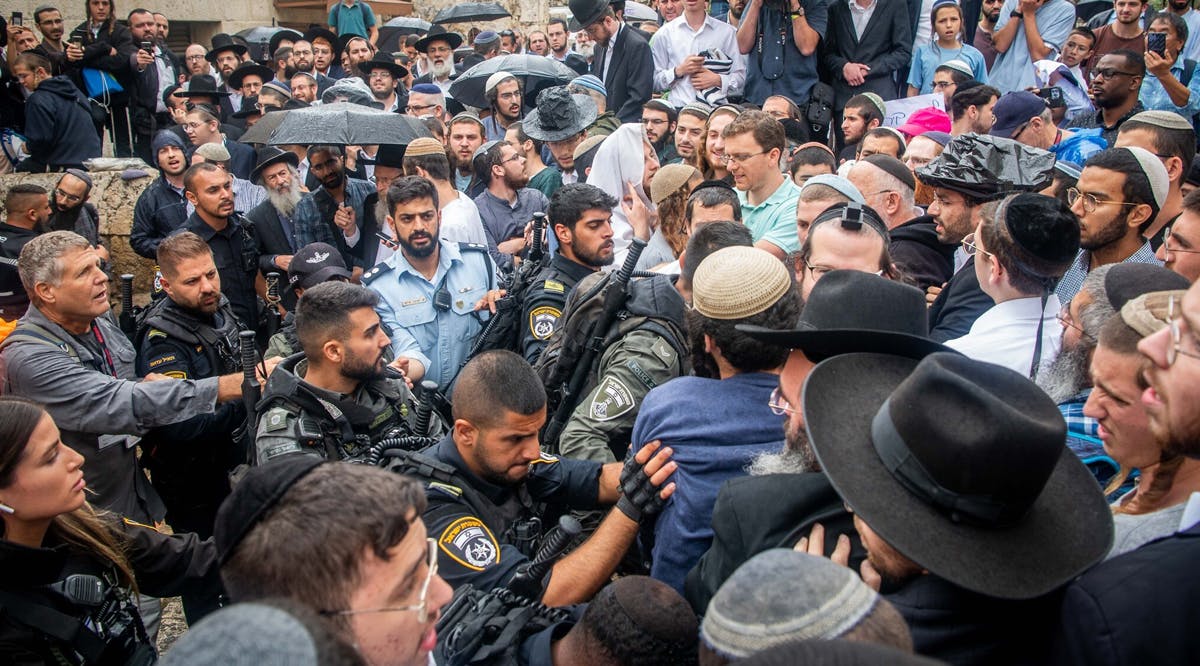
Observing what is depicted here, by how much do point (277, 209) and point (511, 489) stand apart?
457cm

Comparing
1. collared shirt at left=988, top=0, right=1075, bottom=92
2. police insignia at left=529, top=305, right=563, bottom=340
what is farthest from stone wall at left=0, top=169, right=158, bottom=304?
collared shirt at left=988, top=0, right=1075, bottom=92

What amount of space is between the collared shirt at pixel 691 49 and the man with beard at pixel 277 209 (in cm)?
375

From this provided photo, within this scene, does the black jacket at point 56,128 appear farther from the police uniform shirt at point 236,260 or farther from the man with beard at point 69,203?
the police uniform shirt at point 236,260

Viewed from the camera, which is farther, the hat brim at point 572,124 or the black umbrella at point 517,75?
the black umbrella at point 517,75

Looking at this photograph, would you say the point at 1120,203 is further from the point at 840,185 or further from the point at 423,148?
the point at 423,148

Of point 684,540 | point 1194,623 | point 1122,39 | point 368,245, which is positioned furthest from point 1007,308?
point 1122,39

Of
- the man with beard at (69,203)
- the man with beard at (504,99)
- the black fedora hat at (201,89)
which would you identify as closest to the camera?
the man with beard at (69,203)

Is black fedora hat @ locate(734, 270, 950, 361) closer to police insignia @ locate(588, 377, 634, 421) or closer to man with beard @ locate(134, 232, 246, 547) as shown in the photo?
police insignia @ locate(588, 377, 634, 421)

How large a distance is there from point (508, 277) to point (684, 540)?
9.54 ft

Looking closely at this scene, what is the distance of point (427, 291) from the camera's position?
5016 mm

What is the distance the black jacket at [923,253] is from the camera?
4.42 meters

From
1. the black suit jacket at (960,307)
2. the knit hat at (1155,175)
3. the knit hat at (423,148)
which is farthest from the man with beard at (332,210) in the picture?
the knit hat at (1155,175)

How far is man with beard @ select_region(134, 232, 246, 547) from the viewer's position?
4.23 meters

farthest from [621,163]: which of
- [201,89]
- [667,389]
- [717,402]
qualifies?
[201,89]
